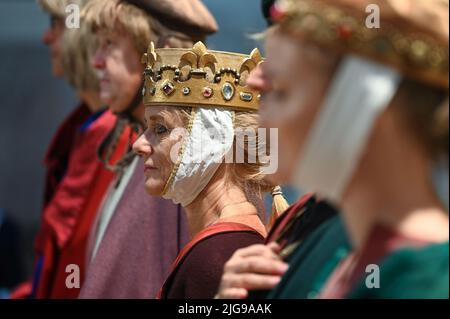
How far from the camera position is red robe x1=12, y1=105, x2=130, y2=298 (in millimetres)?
4234

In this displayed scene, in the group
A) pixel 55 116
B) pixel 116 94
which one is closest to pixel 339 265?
pixel 116 94

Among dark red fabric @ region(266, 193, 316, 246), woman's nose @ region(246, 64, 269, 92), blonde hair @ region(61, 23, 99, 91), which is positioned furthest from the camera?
blonde hair @ region(61, 23, 99, 91)

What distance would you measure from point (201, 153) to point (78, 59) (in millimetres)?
1926

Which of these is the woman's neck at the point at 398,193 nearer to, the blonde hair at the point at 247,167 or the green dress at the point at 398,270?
the green dress at the point at 398,270

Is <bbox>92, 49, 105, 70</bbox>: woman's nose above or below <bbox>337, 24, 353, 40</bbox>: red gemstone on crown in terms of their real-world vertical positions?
above

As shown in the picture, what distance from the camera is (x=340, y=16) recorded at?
1.69 m

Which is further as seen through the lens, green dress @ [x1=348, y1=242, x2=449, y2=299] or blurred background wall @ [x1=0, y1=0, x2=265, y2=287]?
blurred background wall @ [x1=0, y1=0, x2=265, y2=287]

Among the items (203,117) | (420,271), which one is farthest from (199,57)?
(420,271)

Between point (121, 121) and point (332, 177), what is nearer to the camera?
point (332, 177)

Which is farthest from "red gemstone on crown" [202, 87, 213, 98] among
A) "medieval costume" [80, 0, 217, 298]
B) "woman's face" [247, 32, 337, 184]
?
"woman's face" [247, 32, 337, 184]

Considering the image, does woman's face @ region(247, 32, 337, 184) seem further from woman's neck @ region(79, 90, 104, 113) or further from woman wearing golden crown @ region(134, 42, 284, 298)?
woman's neck @ region(79, 90, 104, 113)

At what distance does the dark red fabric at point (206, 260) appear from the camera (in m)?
2.60

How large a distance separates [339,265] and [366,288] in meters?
0.13
